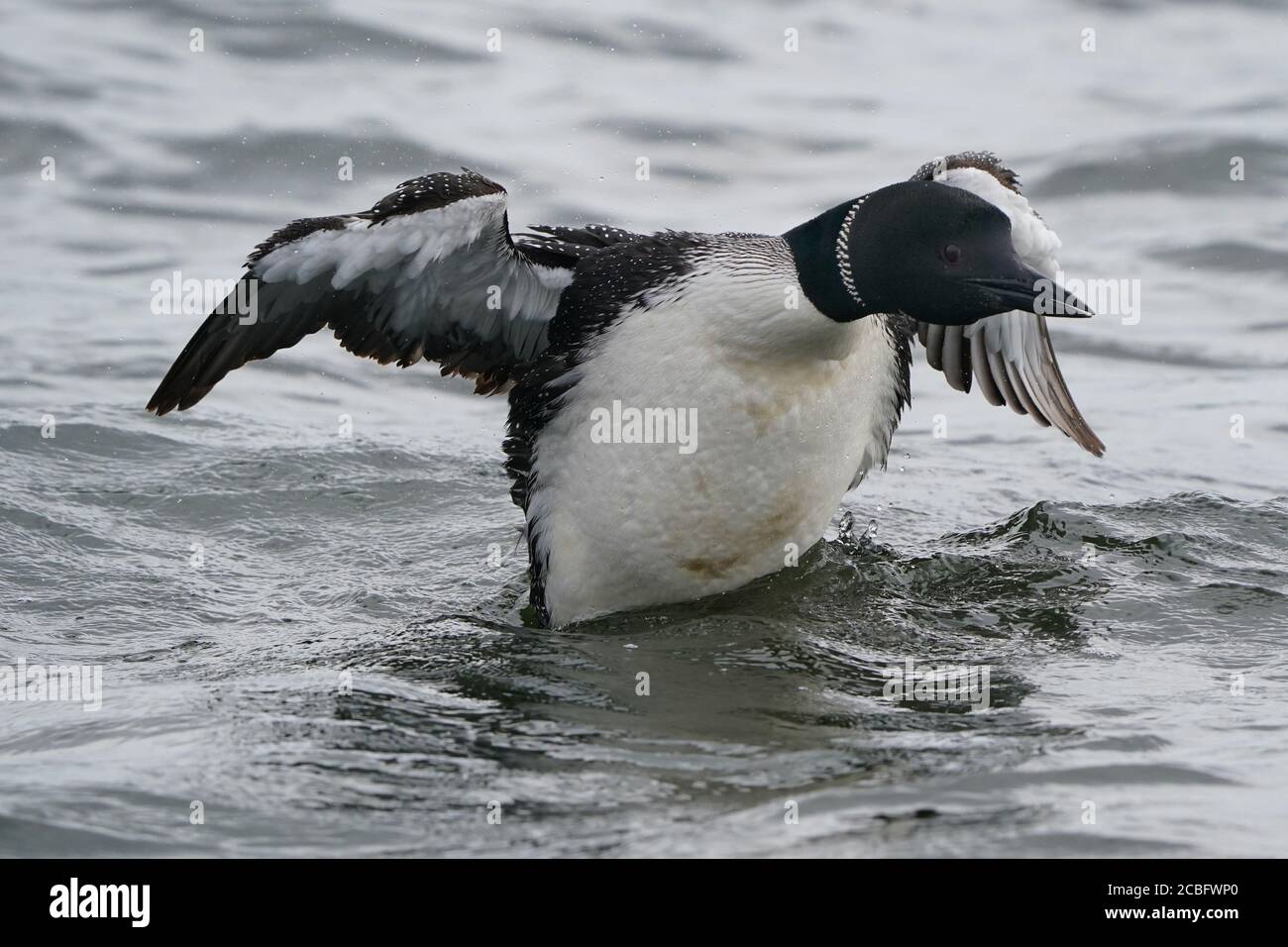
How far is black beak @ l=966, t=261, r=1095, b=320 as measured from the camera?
5520 millimetres

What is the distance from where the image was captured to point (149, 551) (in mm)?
7832

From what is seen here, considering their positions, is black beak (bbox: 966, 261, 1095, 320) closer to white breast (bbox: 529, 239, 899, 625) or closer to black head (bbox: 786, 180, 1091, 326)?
black head (bbox: 786, 180, 1091, 326)

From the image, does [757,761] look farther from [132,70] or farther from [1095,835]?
[132,70]

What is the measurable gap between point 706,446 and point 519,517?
2285 mm

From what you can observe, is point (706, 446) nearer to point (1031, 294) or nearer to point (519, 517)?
point (1031, 294)

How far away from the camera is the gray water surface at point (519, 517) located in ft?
15.9

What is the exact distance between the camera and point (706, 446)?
20.8ft

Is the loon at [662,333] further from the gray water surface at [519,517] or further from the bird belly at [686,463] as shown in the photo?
the gray water surface at [519,517]

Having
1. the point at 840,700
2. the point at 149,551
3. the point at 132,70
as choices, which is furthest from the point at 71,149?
the point at 840,700

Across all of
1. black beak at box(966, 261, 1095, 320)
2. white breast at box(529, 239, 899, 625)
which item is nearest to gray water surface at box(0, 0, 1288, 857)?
white breast at box(529, 239, 899, 625)

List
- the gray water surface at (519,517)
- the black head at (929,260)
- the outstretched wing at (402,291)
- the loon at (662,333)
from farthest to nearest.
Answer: the outstretched wing at (402,291)
the loon at (662,333)
the black head at (929,260)
the gray water surface at (519,517)

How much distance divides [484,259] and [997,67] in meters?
11.2

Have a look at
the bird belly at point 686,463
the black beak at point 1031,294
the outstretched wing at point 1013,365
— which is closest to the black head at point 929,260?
the black beak at point 1031,294

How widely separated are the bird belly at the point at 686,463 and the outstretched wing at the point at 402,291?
662mm
